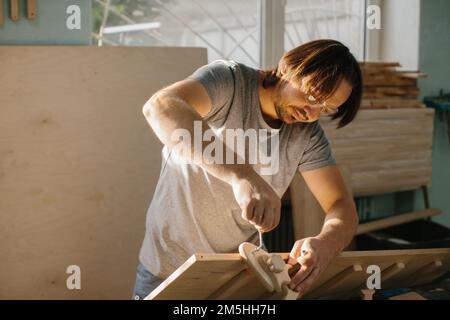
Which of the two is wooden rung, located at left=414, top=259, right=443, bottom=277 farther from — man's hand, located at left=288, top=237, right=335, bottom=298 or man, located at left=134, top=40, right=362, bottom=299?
man's hand, located at left=288, top=237, right=335, bottom=298

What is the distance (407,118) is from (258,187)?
2.44 m

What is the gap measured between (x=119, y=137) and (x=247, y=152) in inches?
43.7

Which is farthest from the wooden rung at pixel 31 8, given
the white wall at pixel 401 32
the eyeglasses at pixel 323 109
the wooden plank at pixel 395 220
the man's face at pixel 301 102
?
the white wall at pixel 401 32

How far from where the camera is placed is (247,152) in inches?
66.0

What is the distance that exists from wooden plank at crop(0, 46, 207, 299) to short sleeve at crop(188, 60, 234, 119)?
116 cm

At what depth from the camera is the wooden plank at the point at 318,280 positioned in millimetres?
1155

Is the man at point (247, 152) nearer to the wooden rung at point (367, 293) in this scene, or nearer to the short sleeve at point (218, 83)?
the short sleeve at point (218, 83)

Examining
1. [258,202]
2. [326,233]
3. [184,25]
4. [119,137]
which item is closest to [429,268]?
[326,233]

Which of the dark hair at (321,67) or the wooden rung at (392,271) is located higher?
the dark hair at (321,67)

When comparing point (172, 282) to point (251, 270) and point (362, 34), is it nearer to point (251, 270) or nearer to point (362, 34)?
point (251, 270)

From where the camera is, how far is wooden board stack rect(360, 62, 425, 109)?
3.33 meters

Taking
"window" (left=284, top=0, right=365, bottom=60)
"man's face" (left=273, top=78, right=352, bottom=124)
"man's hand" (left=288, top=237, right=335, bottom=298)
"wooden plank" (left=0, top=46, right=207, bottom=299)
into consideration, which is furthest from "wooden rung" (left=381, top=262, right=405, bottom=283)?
"window" (left=284, top=0, right=365, bottom=60)

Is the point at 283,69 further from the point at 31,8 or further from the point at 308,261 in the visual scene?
the point at 31,8
